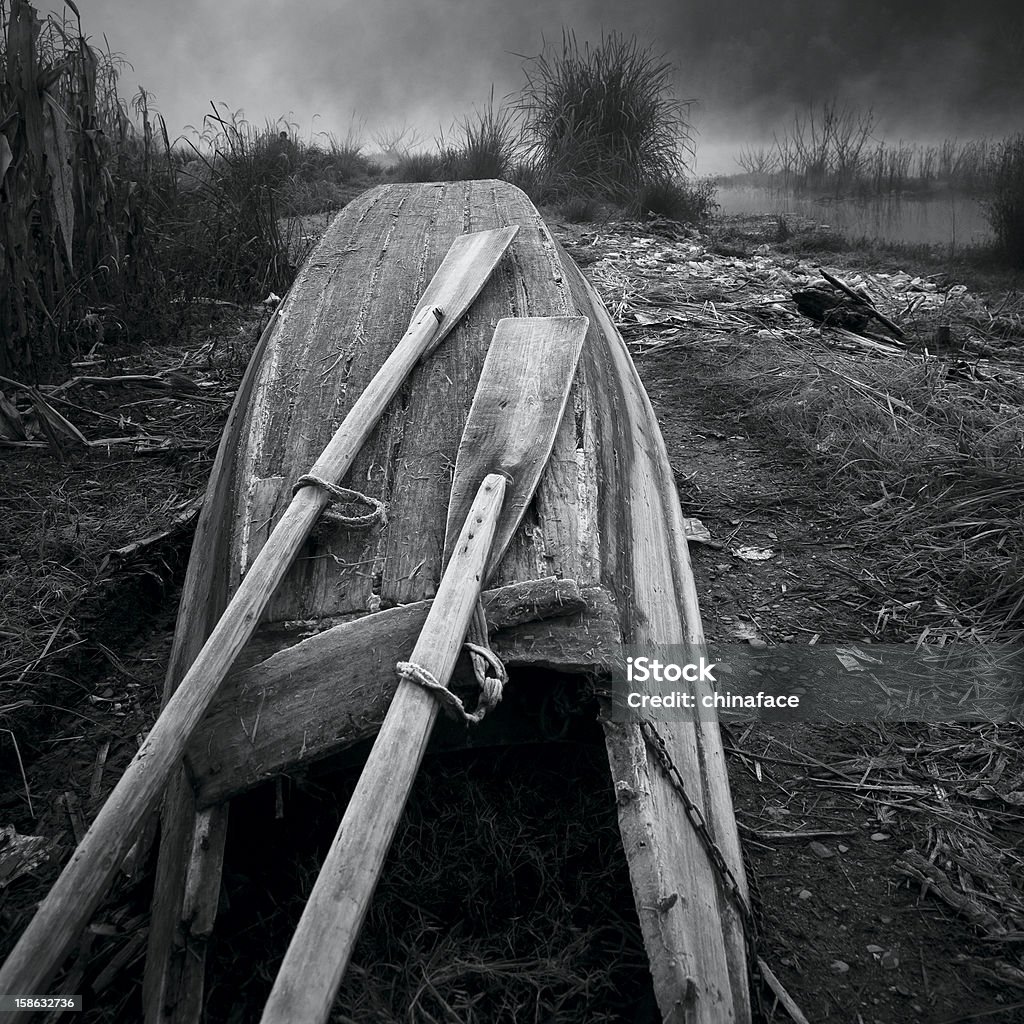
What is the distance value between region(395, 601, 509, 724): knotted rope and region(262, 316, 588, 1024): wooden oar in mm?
14

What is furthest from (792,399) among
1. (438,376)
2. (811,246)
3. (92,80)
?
(811,246)

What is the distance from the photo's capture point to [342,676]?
1069 mm

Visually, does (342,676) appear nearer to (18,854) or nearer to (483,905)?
(483,905)

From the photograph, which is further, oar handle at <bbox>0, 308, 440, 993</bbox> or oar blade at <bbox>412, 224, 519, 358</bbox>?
oar blade at <bbox>412, 224, 519, 358</bbox>

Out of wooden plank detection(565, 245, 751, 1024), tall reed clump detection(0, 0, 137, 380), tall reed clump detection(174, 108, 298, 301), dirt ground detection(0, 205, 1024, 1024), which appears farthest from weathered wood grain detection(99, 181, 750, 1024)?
tall reed clump detection(174, 108, 298, 301)

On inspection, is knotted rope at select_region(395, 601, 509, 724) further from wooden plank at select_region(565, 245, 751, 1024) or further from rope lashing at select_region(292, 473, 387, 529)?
rope lashing at select_region(292, 473, 387, 529)

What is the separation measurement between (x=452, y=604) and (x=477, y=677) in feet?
0.37

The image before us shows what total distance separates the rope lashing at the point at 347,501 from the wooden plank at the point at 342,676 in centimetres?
22

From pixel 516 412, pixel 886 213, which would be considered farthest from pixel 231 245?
pixel 886 213

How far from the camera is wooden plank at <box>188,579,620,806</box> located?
1020mm

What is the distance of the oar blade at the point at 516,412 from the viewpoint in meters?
1.31

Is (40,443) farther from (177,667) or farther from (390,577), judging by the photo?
(390,577)

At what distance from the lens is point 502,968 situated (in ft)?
3.22

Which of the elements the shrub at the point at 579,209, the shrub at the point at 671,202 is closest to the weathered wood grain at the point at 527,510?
the shrub at the point at 579,209
